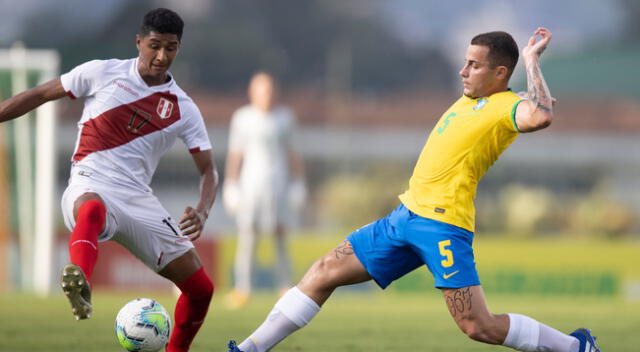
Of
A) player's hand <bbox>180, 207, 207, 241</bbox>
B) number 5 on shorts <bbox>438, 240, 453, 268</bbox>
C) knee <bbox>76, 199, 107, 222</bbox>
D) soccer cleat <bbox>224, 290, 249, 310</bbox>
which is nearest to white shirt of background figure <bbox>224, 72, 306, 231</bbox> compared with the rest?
soccer cleat <bbox>224, 290, 249, 310</bbox>

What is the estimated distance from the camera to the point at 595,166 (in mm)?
48000

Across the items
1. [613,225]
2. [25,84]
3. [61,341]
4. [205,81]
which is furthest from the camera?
[205,81]

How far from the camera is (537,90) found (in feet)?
18.3

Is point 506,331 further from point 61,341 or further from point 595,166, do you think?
point 595,166

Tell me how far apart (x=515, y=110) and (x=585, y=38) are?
467ft

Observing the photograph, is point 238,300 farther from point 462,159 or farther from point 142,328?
point 462,159

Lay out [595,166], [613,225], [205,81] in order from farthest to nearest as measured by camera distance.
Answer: [205,81] < [595,166] < [613,225]

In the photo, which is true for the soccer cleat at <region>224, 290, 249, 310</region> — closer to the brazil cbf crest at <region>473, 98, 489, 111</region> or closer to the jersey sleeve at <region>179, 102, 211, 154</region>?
the jersey sleeve at <region>179, 102, 211, 154</region>

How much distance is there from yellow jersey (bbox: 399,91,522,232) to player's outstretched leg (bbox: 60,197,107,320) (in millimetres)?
1721

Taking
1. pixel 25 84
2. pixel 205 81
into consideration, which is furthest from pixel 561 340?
pixel 205 81

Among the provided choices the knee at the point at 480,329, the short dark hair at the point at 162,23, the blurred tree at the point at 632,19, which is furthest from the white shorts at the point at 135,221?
the blurred tree at the point at 632,19

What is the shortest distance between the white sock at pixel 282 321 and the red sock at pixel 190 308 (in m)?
0.68

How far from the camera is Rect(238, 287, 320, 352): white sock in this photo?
236 inches

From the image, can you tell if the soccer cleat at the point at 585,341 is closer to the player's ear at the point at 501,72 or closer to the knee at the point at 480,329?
the knee at the point at 480,329
